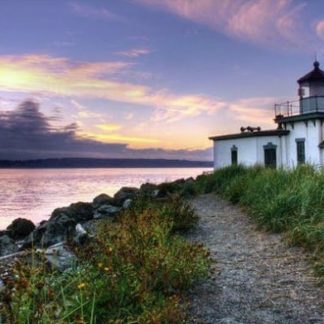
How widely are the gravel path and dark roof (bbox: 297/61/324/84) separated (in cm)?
2061

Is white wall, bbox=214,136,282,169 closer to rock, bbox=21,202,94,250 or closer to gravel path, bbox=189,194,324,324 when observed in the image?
rock, bbox=21,202,94,250

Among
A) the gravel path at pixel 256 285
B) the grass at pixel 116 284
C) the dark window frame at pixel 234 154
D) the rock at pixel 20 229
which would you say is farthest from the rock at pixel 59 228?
the dark window frame at pixel 234 154

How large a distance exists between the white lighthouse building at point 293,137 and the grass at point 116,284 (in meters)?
21.3

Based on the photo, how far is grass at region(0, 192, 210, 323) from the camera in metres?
4.13

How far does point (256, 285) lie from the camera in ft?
21.5

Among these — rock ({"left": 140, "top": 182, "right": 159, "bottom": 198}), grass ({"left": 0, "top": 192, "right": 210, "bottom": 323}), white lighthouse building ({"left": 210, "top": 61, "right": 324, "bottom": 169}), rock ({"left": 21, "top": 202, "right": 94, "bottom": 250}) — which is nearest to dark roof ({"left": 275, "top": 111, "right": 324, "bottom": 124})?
white lighthouse building ({"left": 210, "top": 61, "right": 324, "bottom": 169})

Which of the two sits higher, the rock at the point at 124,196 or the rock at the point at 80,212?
the rock at the point at 124,196

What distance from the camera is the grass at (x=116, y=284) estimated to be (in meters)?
4.13

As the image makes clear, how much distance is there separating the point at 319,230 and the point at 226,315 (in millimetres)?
3485

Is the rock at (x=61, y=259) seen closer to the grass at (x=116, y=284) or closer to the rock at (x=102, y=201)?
the grass at (x=116, y=284)

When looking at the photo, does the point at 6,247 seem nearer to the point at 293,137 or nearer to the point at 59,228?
the point at 59,228

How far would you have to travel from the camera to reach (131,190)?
22.7m

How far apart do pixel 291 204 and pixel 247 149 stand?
20.3 m

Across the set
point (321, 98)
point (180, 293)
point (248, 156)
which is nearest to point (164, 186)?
point (248, 156)
